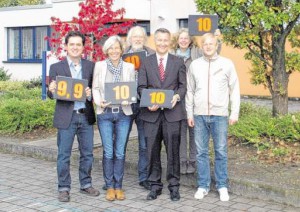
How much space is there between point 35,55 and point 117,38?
21.0 m

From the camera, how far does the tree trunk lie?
9.69m

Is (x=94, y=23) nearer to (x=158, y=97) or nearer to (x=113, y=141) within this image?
(x=113, y=141)

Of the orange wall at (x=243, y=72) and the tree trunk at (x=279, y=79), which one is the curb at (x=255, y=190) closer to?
the tree trunk at (x=279, y=79)

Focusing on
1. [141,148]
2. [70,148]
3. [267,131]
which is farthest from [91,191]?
[267,131]

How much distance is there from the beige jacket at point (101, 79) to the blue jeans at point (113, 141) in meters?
0.09

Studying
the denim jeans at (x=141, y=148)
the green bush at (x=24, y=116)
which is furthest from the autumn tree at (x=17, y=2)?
the denim jeans at (x=141, y=148)

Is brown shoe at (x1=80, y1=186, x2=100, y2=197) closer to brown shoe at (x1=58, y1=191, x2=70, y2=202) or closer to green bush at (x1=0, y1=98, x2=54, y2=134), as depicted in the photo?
brown shoe at (x1=58, y1=191, x2=70, y2=202)

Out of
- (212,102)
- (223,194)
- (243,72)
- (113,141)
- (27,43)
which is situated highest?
(27,43)

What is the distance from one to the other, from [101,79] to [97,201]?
4.89 feet

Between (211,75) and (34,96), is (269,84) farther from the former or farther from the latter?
(34,96)

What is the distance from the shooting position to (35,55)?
2716 cm

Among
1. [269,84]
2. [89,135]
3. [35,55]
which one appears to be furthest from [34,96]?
[35,55]

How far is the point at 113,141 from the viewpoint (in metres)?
6.89

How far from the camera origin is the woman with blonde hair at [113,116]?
676 centimetres
